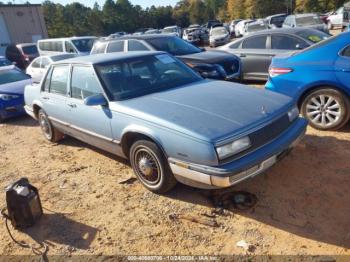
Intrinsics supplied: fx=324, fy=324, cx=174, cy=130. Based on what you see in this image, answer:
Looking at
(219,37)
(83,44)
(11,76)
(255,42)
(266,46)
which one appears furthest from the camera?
(219,37)

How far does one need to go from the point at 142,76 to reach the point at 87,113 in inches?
36.3

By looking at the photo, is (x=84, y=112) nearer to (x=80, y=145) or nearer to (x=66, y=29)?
(x=80, y=145)

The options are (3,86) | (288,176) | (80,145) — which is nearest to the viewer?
(288,176)

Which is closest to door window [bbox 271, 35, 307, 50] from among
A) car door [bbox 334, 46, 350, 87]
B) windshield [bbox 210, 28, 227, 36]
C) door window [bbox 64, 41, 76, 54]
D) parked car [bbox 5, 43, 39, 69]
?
car door [bbox 334, 46, 350, 87]

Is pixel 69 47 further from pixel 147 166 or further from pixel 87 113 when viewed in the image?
pixel 147 166

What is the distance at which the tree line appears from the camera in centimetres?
5019

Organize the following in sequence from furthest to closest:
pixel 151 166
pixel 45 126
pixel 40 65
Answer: pixel 40 65
pixel 45 126
pixel 151 166

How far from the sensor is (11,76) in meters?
9.52

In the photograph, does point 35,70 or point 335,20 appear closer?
point 35,70

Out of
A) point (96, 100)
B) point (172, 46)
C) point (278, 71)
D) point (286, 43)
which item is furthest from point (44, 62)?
point (278, 71)

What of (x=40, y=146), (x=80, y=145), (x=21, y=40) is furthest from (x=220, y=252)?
(x=21, y=40)

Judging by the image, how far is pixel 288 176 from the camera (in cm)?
398

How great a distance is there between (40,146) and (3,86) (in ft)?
11.4

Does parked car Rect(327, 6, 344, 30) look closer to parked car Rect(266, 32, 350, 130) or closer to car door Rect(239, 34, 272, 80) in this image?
car door Rect(239, 34, 272, 80)
